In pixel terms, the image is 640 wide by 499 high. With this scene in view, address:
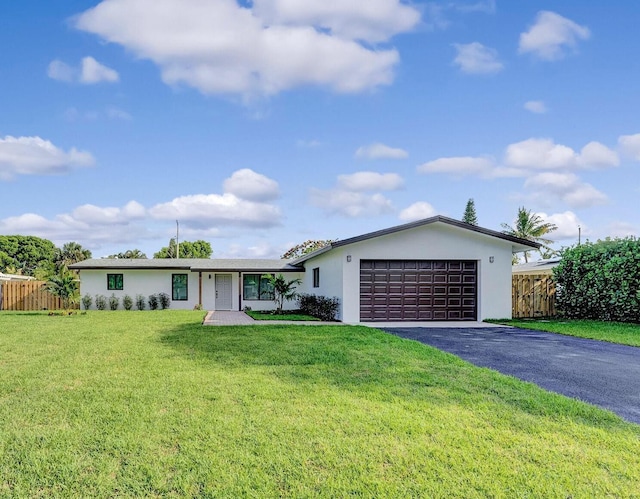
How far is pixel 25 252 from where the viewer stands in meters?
58.0

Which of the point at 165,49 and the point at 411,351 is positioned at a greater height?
the point at 165,49

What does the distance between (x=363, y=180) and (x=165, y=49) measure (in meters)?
17.3

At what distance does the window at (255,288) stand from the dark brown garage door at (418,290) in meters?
9.64

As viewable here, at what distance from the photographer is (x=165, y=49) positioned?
12016 millimetres

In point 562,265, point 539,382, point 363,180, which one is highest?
point 363,180

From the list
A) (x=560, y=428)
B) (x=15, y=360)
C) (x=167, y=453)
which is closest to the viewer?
(x=167, y=453)

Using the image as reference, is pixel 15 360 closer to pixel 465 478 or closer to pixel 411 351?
pixel 411 351

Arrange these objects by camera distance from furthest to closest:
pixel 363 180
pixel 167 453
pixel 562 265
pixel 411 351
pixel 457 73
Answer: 1. pixel 363 180
2. pixel 562 265
3. pixel 457 73
4. pixel 411 351
5. pixel 167 453

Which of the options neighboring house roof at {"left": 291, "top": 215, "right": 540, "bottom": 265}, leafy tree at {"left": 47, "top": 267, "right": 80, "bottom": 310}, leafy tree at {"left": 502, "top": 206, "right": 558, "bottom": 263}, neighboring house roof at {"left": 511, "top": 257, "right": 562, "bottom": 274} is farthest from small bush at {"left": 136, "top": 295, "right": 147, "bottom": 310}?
leafy tree at {"left": 502, "top": 206, "right": 558, "bottom": 263}

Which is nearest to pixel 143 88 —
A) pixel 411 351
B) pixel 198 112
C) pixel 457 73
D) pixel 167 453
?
pixel 198 112

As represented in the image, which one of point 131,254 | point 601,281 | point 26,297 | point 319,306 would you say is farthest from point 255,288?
point 131,254

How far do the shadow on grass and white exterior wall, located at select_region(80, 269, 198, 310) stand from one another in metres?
13.2

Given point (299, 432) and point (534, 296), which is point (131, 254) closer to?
point (534, 296)

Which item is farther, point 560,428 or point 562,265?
point 562,265
